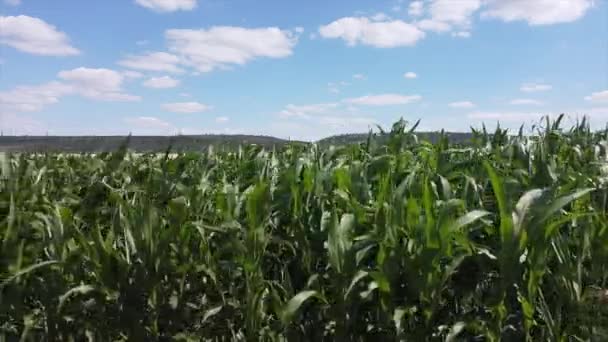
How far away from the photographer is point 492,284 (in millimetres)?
1967

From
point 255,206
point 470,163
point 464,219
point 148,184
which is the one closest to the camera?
point 464,219

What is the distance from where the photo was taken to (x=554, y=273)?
202 cm

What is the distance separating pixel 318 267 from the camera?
6.98 feet

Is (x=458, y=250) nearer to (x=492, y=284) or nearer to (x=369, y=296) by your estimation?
(x=492, y=284)

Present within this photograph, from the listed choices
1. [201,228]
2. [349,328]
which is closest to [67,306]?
[201,228]

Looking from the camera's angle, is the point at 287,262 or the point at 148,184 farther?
the point at 148,184

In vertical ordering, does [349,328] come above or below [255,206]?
below

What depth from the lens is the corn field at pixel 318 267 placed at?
1865mm

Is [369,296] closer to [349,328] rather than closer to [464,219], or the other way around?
[349,328]

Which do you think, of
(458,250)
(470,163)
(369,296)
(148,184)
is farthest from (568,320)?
(148,184)

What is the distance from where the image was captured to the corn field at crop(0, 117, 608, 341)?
1.87 metres

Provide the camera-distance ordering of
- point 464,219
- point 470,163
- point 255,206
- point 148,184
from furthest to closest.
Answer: point 470,163, point 148,184, point 255,206, point 464,219

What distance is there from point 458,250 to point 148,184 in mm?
1321

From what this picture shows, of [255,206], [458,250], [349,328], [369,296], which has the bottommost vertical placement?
[349,328]
